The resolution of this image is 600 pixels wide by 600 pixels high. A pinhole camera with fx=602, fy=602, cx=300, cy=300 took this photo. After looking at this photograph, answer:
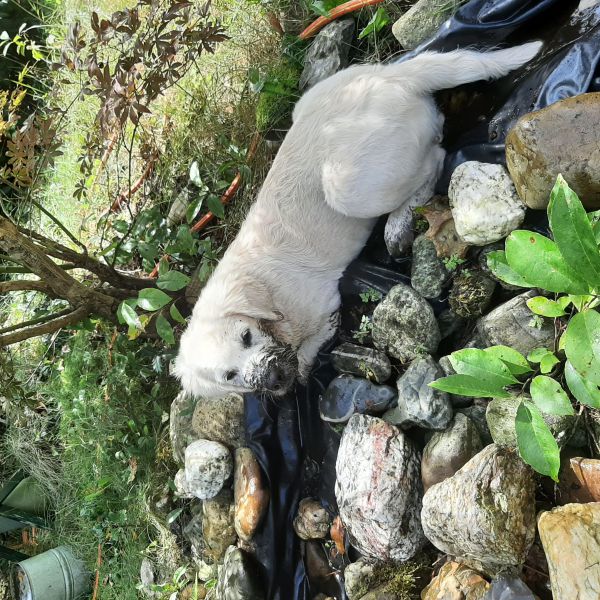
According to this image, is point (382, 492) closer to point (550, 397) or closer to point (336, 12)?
point (550, 397)

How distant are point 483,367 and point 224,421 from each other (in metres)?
1.85

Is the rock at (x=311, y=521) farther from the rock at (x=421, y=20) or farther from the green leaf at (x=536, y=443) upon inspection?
the rock at (x=421, y=20)

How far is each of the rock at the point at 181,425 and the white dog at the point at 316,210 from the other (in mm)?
540

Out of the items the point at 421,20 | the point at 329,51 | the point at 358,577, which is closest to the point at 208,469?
the point at 358,577

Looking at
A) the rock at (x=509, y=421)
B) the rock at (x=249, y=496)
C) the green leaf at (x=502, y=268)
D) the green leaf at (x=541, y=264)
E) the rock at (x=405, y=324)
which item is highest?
the green leaf at (x=541, y=264)

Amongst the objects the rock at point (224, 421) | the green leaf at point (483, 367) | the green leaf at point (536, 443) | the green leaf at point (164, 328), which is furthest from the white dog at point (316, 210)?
the green leaf at point (536, 443)

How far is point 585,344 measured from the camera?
1.91 metres

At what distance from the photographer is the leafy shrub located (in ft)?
6.04

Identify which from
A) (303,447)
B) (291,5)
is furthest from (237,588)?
(291,5)

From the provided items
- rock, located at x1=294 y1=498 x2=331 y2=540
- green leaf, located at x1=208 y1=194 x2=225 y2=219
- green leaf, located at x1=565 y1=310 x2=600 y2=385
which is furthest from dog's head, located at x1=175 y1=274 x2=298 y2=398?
green leaf, located at x1=565 y1=310 x2=600 y2=385

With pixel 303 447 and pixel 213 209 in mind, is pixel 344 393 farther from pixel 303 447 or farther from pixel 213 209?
pixel 213 209

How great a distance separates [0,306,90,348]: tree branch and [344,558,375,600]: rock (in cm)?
194

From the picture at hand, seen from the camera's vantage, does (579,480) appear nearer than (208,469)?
Yes

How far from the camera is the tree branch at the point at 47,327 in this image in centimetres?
300
